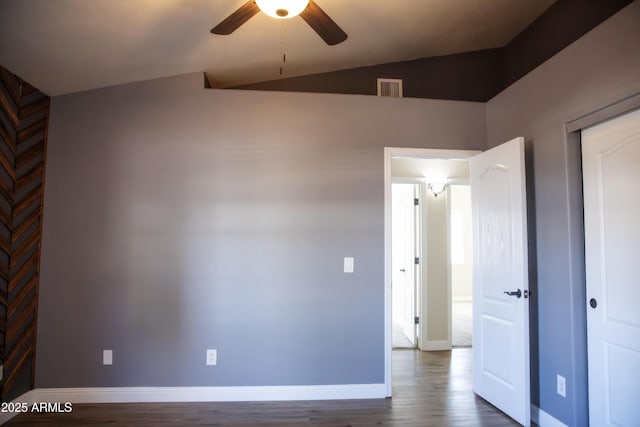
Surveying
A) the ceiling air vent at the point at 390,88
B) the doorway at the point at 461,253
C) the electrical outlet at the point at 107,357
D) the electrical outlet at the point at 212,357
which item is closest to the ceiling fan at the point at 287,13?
the ceiling air vent at the point at 390,88

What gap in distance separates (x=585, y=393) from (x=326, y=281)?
6.41ft

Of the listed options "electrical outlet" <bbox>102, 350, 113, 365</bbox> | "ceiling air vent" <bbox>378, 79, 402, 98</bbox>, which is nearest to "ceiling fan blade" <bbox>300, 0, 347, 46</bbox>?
"ceiling air vent" <bbox>378, 79, 402, 98</bbox>

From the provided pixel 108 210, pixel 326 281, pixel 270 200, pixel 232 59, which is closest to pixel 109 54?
pixel 232 59

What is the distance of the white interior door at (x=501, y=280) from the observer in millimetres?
2533

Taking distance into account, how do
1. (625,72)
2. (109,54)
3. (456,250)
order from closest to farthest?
(625,72) → (109,54) → (456,250)

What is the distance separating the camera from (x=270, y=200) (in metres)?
3.01

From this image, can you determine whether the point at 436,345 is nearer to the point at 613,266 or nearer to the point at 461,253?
the point at 613,266

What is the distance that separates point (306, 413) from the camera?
269 centimetres

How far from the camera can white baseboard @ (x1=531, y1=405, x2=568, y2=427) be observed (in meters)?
2.42

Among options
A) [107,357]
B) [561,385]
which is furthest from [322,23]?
[107,357]

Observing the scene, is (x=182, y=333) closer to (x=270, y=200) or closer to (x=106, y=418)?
(x=106, y=418)

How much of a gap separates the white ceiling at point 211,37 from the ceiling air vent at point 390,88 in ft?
0.73

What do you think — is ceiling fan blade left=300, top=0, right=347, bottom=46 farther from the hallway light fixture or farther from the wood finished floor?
the hallway light fixture

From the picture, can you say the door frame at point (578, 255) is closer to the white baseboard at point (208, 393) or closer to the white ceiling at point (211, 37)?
the white ceiling at point (211, 37)
